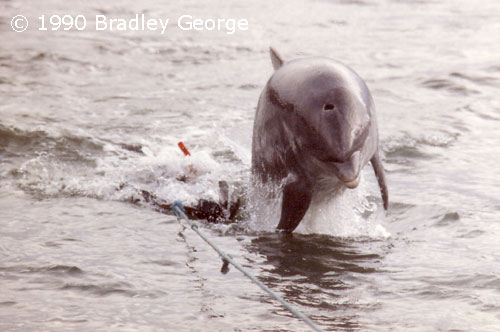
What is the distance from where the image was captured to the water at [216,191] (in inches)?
188

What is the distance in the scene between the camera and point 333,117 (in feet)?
16.6

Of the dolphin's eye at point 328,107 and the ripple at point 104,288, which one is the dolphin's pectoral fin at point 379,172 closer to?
the dolphin's eye at point 328,107

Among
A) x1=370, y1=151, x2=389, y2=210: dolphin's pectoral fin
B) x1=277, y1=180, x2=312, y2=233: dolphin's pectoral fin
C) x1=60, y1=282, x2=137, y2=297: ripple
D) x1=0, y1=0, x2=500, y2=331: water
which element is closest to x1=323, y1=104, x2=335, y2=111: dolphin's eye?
x1=277, y1=180, x2=312, y2=233: dolphin's pectoral fin

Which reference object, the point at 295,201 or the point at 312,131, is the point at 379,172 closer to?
the point at 295,201

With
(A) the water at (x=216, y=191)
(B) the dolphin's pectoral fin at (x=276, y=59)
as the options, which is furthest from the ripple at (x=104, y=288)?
(B) the dolphin's pectoral fin at (x=276, y=59)

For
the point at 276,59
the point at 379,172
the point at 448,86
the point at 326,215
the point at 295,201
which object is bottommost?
the point at 326,215

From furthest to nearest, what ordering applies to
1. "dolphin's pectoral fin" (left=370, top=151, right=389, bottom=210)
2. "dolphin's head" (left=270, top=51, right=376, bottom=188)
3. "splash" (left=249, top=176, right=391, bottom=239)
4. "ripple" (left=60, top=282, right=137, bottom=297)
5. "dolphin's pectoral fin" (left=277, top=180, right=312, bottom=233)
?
"splash" (left=249, top=176, right=391, bottom=239) → "dolphin's pectoral fin" (left=370, top=151, right=389, bottom=210) → "dolphin's pectoral fin" (left=277, top=180, right=312, bottom=233) → "dolphin's head" (left=270, top=51, right=376, bottom=188) → "ripple" (left=60, top=282, right=137, bottom=297)

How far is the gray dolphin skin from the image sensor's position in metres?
5.05

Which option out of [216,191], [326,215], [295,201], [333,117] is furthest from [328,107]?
[216,191]

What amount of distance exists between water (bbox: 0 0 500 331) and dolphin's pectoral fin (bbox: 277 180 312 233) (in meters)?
0.23

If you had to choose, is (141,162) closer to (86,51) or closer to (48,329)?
(48,329)

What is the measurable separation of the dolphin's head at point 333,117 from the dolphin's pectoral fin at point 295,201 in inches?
9.6

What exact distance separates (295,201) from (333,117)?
0.65 m

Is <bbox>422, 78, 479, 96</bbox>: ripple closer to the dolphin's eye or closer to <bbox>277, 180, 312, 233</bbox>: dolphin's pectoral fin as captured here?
<bbox>277, 180, 312, 233</bbox>: dolphin's pectoral fin
